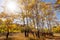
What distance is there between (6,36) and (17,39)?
18 cm

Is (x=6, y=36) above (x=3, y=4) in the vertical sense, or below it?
below

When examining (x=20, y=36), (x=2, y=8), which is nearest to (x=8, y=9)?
(x=2, y=8)

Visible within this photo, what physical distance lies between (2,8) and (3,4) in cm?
7

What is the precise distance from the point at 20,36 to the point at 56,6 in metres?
0.74

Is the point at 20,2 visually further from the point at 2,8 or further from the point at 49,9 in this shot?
the point at 49,9

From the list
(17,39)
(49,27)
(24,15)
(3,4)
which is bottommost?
(17,39)

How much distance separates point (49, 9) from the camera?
2.68 meters

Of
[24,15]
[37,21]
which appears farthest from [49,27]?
[24,15]

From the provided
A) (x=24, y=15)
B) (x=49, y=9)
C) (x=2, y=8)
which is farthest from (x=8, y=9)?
(x=49, y=9)

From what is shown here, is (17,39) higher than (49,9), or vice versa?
(49,9)

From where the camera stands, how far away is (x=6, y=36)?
267cm

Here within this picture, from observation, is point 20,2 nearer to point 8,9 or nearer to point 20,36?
point 8,9

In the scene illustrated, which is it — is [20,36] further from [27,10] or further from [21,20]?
[27,10]

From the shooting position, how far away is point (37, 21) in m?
2.68
